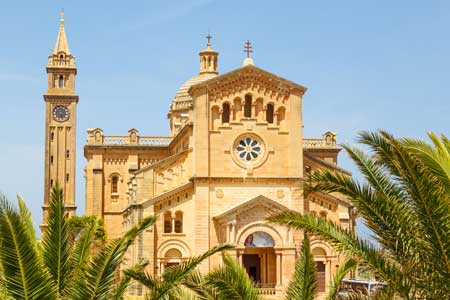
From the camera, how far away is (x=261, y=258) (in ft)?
181

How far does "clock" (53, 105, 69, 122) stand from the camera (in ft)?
279

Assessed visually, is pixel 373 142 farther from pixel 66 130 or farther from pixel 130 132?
pixel 66 130

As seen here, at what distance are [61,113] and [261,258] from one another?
36.9m

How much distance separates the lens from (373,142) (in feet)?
56.4

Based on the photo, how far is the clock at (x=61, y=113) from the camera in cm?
8506

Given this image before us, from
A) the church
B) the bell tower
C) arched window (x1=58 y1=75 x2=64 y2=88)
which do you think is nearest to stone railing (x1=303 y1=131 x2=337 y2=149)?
the church

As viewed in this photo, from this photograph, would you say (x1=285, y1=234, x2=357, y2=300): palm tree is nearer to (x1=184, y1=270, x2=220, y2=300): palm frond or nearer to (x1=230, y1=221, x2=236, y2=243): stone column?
(x1=184, y1=270, x2=220, y2=300): palm frond

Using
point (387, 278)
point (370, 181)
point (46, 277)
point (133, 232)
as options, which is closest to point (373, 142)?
point (370, 181)

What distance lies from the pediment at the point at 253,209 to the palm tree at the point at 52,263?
3425 cm

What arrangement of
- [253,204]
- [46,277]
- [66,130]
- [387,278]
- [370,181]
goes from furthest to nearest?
1. [66,130]
2. [253,204]
3. [370,181]
4. [387,278]
5. [46,277]

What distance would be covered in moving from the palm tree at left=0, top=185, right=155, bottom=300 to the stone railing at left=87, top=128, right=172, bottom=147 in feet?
165

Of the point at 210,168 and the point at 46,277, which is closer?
the point at 46,277

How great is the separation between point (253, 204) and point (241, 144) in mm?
4525

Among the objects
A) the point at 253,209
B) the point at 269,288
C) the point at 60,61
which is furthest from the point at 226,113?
the point at 60,61
